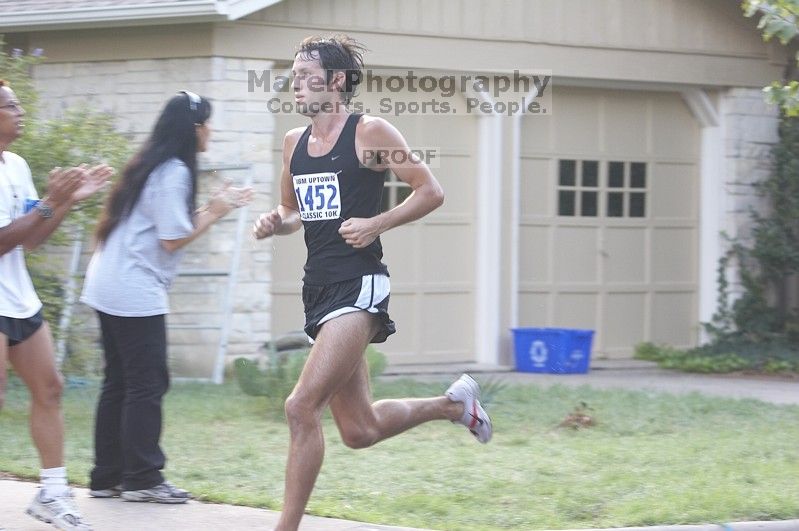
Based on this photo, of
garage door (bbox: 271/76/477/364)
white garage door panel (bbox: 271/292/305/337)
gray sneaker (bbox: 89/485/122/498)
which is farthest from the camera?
garage door (bbox: 271/76/477/364)

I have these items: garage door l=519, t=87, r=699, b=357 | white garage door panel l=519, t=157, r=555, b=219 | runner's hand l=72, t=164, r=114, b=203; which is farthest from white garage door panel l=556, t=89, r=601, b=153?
runner's hand l=72, t=164, r=114, b=203

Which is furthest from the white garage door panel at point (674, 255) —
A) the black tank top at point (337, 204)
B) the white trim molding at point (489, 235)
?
the black tank top at point (337, 204)

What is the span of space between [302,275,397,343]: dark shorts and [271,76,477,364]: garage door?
658 centimetres

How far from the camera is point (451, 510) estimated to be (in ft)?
19.5

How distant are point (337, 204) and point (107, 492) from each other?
5.92 ft

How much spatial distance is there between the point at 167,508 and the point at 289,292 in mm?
5799

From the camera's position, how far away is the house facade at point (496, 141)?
1095cm

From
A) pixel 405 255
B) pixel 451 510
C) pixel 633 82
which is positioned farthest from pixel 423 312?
pixel 451 510

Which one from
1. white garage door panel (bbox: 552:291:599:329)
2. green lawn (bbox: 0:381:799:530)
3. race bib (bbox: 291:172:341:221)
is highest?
race bib (bbox: 291:172:341:221)

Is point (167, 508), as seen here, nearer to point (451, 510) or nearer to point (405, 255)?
point (451, 510)

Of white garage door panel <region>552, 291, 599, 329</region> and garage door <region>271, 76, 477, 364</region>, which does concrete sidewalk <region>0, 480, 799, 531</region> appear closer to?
garage door <region>271, 76, 477, 364</region>

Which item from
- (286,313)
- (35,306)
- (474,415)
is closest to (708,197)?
(286,313)

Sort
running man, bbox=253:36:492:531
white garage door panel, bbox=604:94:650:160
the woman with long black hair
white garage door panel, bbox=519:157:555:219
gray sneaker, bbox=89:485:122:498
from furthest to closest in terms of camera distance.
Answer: white garage door panel, bbox=604:94:650:160
white garage door panel, bbox=519:157:555:219
gray sneaker, bbox=89:485:122:498
the woman with long black hair
running man, bbox=253:36:492:531

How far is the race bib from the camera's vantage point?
520 centimetres
